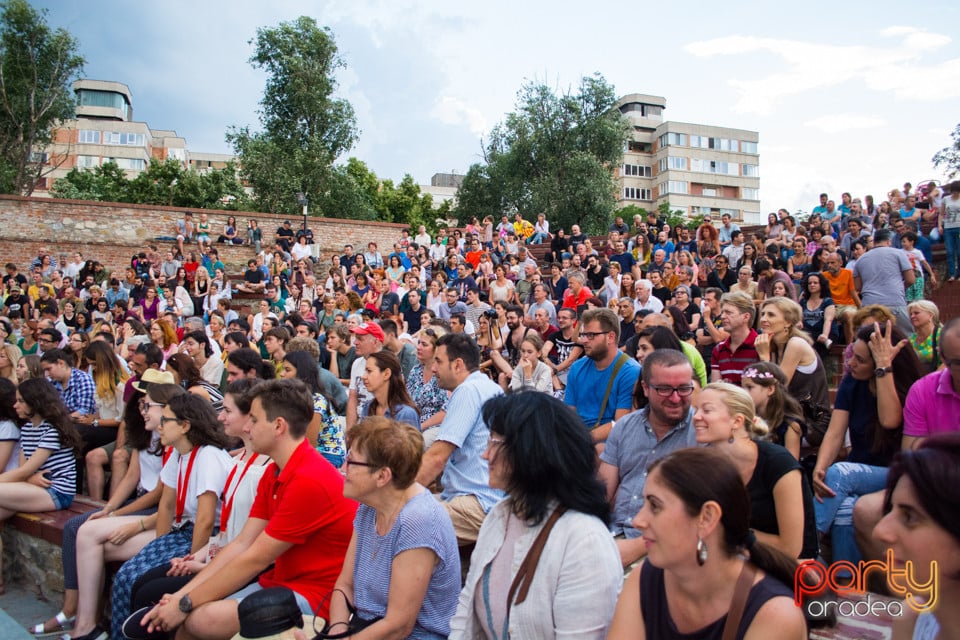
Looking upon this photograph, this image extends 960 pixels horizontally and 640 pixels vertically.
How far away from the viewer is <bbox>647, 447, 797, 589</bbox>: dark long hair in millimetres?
1865

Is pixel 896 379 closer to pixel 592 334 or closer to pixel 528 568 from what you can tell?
pixel 592 334

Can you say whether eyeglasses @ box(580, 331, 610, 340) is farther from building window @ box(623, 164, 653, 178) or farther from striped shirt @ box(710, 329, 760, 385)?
building window @ box(623, 164, 653, 178)

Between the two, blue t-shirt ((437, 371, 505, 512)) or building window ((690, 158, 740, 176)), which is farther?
Result: building window ((690, 158, 740, 176))

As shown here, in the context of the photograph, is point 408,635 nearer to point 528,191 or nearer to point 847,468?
point 847,468

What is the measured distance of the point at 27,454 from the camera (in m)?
5.35

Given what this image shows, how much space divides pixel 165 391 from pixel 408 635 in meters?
2.66

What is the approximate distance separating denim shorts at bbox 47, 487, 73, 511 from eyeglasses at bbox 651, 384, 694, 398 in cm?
449

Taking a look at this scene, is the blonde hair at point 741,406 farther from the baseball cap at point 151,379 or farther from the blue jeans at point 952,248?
the blue jeans at point 952,248

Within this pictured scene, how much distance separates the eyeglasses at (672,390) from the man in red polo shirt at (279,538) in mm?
1568

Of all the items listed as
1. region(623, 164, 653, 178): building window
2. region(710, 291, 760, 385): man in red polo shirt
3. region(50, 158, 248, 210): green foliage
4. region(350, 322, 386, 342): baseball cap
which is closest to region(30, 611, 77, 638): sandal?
region(350, 322, 386, 342): baseball cap

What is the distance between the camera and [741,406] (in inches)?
116

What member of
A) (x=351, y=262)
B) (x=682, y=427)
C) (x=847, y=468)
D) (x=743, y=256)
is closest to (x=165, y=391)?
(x=682, y=427)

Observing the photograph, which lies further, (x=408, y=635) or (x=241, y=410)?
(x=241, y=410)

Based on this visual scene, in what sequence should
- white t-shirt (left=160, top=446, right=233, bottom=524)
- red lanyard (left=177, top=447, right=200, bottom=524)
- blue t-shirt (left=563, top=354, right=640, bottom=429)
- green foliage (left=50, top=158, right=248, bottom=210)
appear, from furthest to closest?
1. green foliage (left=50, top=158, right=248, bottom=210)
2. blue t-shirt (left=563, top=354, right=640, bottom=429)
3. red lanyard (left=177, top=447, right=200, bottom=524)
4. white t-shirt (left=160, top=446, right=233, bottom=524)
